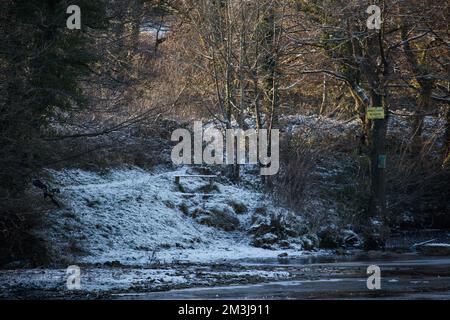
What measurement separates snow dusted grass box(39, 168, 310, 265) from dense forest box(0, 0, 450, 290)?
1.55ft

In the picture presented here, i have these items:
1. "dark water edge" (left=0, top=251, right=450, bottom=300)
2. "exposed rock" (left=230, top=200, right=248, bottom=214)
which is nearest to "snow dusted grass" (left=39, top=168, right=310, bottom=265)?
"exposed rock" (left=230, top=200, right=248, bottom=214)

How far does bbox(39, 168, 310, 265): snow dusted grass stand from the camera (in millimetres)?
23266

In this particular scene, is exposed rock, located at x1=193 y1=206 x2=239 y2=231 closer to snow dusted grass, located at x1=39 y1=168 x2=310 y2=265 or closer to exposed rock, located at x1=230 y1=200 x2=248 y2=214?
snow dusted grass, located at x1=39 y1=168 x2=310 y2=265

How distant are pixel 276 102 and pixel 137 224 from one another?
9516mm

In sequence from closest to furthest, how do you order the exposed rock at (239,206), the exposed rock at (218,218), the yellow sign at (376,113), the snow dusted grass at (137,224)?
the snow dusted grass at (137,224), the exposed rock at (218,218), the yellow sign at (376,113), the exposed rock at (239,206)

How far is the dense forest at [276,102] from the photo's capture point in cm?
2150

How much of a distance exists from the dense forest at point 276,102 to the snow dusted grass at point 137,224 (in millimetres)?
473

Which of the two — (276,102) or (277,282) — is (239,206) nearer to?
(276,102)

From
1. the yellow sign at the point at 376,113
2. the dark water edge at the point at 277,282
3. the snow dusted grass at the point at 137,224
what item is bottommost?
the dark water edge at the point at 277,282

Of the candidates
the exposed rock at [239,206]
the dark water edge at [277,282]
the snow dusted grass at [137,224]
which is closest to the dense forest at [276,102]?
the exposed rock at [239,206]

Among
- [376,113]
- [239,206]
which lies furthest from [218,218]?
[376,113]

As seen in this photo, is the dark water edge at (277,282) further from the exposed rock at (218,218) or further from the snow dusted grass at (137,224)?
the exposed rock at (218,218)
